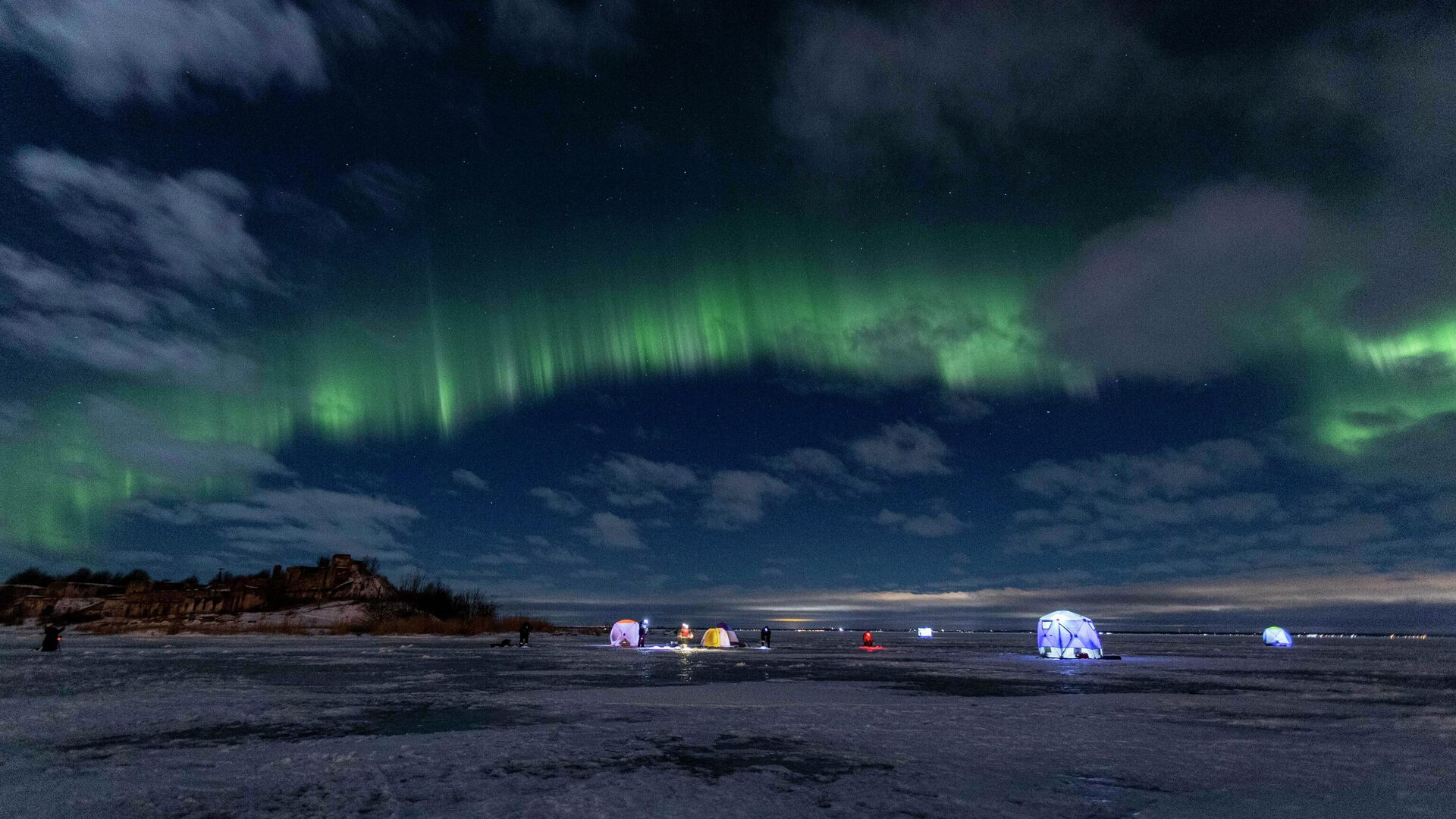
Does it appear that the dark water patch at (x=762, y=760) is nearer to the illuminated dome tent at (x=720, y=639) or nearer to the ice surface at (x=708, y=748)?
the ice surface at (x=708, y=748)

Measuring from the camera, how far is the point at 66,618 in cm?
12438

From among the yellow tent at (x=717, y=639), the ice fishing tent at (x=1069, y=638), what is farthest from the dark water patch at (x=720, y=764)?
the yellow tent at (x=717, y=639)

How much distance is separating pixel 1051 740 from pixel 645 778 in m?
8.23

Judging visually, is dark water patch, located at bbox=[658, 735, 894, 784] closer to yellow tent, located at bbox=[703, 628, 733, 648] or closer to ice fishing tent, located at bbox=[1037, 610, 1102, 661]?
ice fishing tent, located at bbox=[1037, 610, 1102, 661]

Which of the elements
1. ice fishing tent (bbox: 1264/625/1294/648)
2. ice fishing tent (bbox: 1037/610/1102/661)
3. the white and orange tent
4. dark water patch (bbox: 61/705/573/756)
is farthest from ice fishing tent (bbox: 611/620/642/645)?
ice fishing tent (bbox: 1264/625/1294/648)

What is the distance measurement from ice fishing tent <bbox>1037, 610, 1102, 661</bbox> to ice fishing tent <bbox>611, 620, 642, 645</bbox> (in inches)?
1306

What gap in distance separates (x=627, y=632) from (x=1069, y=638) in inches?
1414

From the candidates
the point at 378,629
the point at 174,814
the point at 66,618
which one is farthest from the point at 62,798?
the point at 66,618

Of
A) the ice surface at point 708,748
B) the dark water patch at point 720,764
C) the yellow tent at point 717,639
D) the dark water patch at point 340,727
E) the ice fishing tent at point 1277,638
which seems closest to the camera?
the ice surface at point 708,748

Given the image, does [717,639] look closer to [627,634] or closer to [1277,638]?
[627,634]

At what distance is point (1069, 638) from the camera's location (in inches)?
1986

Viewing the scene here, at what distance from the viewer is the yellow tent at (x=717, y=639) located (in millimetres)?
64188

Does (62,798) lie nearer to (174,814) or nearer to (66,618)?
(174,814)

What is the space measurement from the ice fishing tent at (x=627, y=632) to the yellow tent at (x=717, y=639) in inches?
242
